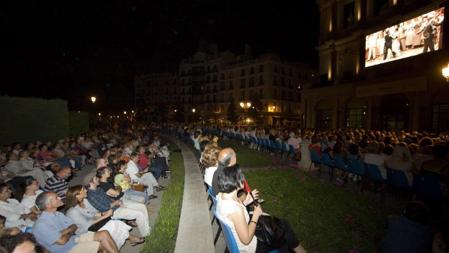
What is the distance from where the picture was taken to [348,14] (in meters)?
26.7

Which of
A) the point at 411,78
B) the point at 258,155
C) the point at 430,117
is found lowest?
the point at 258,155

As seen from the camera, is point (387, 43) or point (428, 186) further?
point (387, 43)

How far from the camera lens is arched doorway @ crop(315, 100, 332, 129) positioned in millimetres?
27047

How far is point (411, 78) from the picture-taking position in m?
17.9

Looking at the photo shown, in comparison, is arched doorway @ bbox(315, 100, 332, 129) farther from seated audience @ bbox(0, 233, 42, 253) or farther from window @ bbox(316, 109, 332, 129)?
seated audience @ bbox(0, 233, 42, 253)

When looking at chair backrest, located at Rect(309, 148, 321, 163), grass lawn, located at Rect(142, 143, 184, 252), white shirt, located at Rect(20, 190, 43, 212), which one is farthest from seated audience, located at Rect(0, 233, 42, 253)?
chair backrest, located at Rect(309, 148, 321, 163)

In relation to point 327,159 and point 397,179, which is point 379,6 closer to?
point 327,159

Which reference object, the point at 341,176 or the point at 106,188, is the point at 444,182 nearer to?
the point at 341,176

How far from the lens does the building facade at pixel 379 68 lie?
56.6 ft

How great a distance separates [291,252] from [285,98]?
59.8 m

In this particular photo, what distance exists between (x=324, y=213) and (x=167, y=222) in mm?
3397

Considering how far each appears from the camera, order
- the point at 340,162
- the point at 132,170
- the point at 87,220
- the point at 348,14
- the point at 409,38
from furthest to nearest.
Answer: the point at 348,14, the point at 409,38, the point at 340,162, the point at 132,170, the point at 87,220

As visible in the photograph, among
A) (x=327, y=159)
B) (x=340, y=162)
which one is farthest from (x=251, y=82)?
(x=340, y=162)

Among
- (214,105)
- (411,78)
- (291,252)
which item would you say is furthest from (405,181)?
(214,105)
